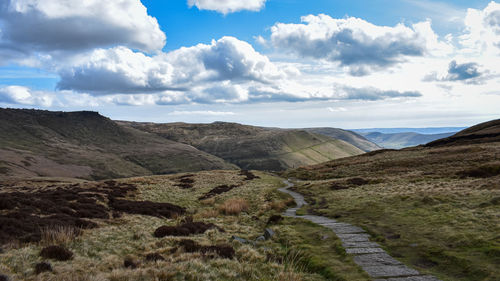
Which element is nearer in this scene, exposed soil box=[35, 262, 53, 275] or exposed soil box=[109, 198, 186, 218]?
exposed soil box=[35, 262, 53, 275]

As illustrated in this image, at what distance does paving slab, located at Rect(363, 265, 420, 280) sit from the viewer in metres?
10.7

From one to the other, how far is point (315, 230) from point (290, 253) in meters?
5.02

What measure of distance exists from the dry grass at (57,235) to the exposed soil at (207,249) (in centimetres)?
508

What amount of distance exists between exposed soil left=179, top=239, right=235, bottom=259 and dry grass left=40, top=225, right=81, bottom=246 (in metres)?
5.08

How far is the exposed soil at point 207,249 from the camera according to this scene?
12886mm

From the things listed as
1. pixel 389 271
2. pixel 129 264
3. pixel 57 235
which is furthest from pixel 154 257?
pixel 389 271

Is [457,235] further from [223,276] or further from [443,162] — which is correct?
[443,162]

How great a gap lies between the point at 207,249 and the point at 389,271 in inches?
302

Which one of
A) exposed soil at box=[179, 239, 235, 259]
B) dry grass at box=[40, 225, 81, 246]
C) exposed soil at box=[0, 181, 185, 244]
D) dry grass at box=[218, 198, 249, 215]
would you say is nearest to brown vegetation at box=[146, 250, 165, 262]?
exposed soil at box=[179, 239, 235, 259]

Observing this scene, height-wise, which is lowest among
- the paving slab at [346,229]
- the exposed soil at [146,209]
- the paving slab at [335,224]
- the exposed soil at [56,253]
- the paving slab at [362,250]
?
the exposed soil at [146,209]

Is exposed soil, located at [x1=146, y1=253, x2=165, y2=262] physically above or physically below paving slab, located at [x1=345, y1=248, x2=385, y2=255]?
above

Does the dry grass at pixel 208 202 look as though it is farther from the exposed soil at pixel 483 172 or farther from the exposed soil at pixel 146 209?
the exposed soil at pixel 483 172

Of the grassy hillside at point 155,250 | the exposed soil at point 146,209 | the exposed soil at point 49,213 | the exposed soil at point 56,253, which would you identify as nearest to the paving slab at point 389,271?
the grassy hillside at point 155,250

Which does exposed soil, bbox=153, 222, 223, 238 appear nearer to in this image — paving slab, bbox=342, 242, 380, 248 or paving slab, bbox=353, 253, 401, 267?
paving slab, bbox=342, 242, 380, 248
